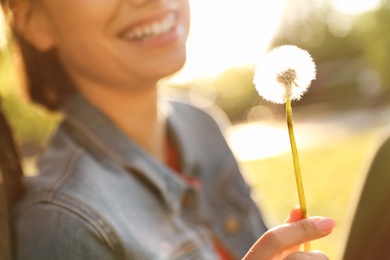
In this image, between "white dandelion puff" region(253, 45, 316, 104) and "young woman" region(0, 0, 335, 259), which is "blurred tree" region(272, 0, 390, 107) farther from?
"white dandelion puff" region(253, 45, 316, 104)

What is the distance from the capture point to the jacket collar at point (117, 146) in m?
2.04

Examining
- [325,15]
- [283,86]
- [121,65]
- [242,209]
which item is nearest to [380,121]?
[325,15]

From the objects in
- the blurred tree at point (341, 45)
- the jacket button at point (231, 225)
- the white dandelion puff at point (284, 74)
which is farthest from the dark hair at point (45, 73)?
the blurred tree at point (341, 45)

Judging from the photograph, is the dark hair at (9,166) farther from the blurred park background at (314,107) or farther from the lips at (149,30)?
the blurred park background at (314,107)

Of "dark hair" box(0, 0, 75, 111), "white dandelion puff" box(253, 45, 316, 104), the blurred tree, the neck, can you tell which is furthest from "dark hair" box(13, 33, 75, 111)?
the blurred tree

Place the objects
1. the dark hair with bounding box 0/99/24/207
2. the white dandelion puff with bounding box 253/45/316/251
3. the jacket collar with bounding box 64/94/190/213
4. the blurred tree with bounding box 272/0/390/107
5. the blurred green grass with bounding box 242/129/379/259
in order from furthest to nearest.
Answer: the blurred tree with bounding box 272/0/390/107 → the blurred green grass with bounding box 242/129/379/259 → the jacket collar with bounding box 64/94/190/213 → the dark hair with bounding box 0/99/24/207 → the white dandelion puff with bounding box 253/45/316/251

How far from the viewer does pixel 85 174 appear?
1.77 m

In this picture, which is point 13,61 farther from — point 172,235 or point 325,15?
point 325,15

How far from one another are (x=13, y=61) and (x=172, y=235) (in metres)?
0.85

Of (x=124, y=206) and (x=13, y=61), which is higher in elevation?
(x=13, y=61)

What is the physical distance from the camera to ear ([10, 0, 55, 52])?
81.4 inches

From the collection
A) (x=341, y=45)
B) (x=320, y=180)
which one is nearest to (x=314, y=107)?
(x=341, y=45)

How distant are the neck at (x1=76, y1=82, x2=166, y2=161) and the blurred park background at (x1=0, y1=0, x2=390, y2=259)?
2827 mm

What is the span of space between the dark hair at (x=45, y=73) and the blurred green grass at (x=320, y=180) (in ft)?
6.57
